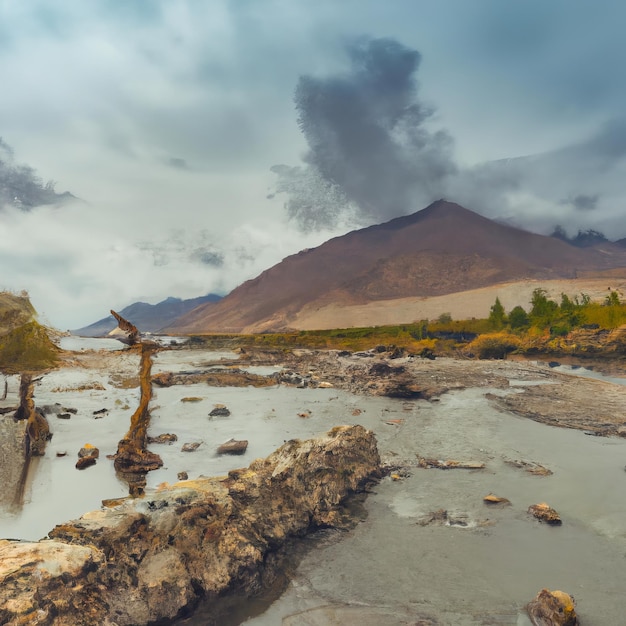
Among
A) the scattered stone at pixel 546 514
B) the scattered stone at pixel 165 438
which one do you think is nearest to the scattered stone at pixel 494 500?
the scattered stone at pixel 546 514

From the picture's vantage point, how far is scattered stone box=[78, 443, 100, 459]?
15996 mm

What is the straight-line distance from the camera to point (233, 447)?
17141mm

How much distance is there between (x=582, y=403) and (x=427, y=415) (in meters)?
10.2

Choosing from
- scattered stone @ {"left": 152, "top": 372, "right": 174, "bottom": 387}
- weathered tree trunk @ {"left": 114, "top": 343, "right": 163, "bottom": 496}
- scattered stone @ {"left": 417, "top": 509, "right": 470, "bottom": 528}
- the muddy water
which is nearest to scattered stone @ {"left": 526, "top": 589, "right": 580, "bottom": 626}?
the muddy water

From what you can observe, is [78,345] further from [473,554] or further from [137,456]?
[473,554]

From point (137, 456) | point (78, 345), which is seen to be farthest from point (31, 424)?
point (78, 345)

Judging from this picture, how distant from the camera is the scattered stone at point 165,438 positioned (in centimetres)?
1891

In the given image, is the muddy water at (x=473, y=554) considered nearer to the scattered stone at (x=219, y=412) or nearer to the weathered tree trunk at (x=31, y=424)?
the weathered tree trunk at (x=31, y=424)

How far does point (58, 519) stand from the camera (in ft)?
35.8

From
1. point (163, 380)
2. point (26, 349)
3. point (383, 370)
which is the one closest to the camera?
point (26, 349)

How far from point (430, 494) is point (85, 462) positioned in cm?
1214

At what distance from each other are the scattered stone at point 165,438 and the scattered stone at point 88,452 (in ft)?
8.64

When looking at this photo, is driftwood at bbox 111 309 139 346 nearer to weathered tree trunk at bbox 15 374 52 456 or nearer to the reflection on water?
the reflection on water

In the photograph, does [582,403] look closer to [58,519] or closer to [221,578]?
[221,578]
